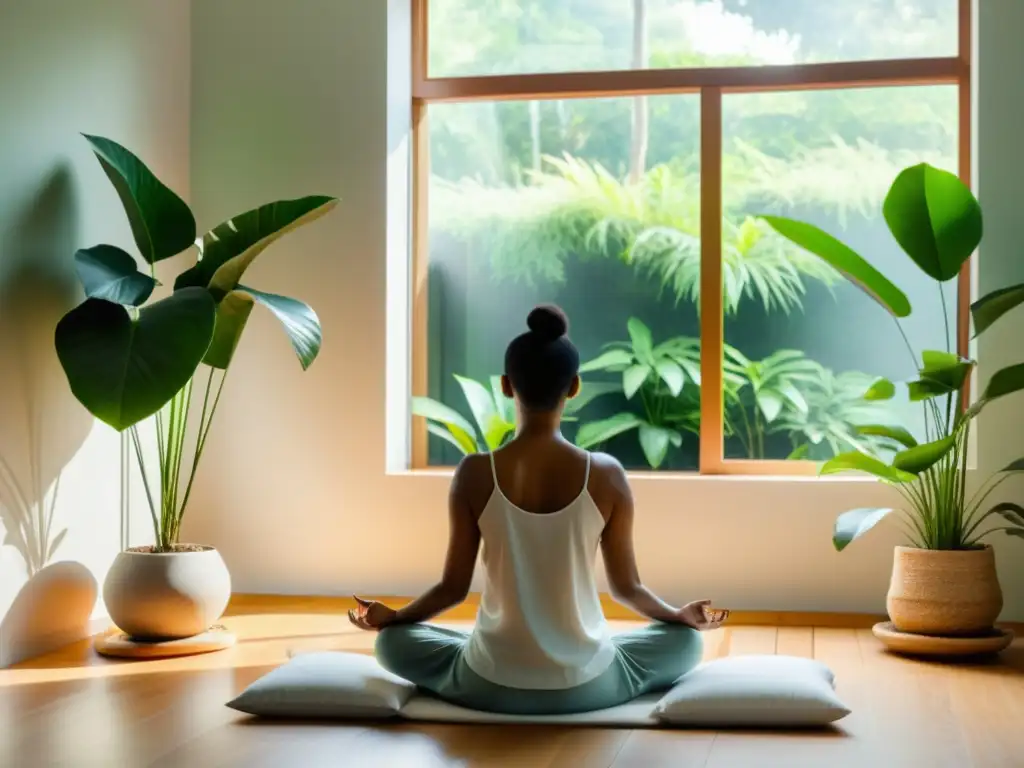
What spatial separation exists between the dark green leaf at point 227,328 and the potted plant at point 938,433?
5.11 feet

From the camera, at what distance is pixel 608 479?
9.23ft

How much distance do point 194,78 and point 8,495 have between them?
186 centimetres

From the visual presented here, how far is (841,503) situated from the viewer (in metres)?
4.24

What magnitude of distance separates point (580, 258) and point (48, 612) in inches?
84.8

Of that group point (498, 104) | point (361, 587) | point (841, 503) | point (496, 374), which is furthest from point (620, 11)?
point (361, 587)

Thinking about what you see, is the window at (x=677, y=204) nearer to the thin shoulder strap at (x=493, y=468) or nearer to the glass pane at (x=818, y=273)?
the glass pane at (x=818, y=273)

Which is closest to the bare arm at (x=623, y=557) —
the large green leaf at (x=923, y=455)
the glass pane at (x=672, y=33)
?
the large green leaf at (x=923, y=455)

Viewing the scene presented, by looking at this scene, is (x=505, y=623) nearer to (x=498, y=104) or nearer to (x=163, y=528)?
(x=163, y=528)

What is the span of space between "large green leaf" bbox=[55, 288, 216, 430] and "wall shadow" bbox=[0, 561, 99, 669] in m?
0.65

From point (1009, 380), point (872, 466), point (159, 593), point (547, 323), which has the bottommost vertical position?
point (159, 593)

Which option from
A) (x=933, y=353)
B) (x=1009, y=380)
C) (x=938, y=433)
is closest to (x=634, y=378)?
(x=938, y=433)

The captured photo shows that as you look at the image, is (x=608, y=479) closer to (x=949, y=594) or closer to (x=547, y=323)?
(x=547, y=323)

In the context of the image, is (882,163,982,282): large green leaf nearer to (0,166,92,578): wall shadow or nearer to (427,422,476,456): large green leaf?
(427,422,476,456): large green leaf

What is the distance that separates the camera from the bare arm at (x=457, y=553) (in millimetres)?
2826
